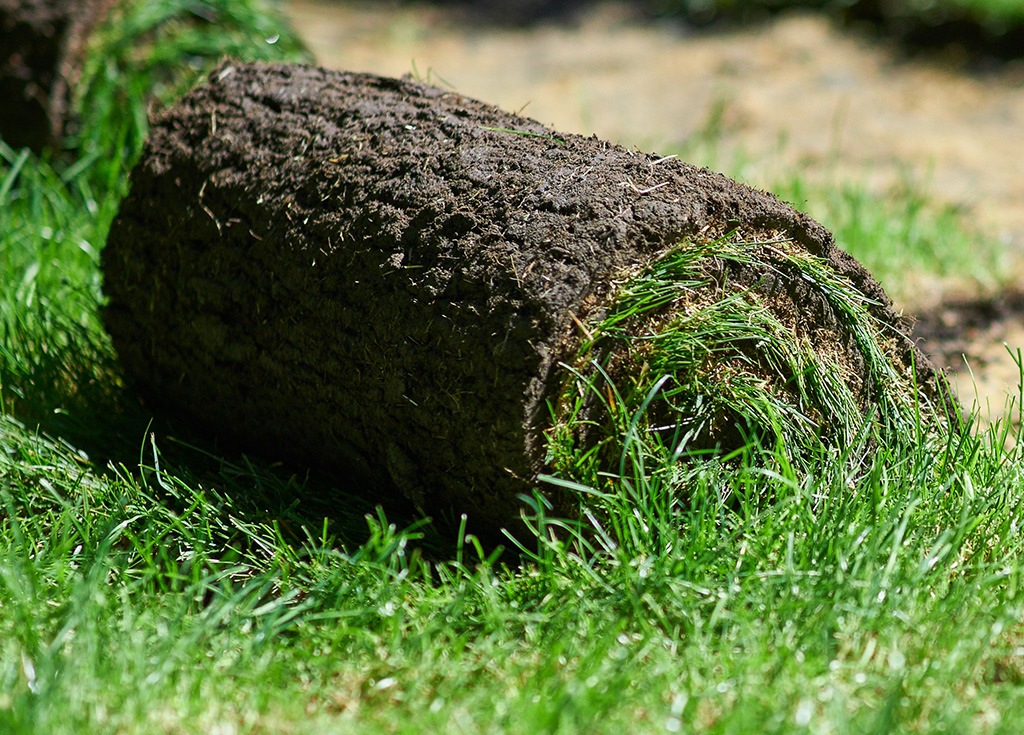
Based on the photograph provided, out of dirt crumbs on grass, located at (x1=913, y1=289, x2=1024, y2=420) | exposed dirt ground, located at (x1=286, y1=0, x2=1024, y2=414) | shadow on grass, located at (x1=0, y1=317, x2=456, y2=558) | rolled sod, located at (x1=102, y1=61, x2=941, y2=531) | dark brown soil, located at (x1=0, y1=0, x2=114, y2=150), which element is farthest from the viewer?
exposed dirt ground, located at (x1=286, y1=0, x2=1024, y2=414)

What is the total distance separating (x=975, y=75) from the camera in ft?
21.9

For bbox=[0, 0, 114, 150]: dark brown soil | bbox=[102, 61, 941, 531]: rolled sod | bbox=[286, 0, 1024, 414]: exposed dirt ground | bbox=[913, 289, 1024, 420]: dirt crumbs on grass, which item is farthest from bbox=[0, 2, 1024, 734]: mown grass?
bbox=[286, 0, 1024, 414]: exposed dirt ground

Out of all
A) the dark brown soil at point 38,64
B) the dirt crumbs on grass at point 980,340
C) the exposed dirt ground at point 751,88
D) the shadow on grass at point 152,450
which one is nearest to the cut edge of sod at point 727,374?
the shadow on grass at point 152,450

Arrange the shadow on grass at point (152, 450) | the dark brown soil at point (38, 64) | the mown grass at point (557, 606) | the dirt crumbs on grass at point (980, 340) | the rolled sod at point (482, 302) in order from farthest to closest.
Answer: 1. the dark brown soil at point (38, 64)
2. the dirt crumbs on grass at point (980, 340)
3. the shadow on grass at point (152, 450)
4. the rolled sod at point (482, 302)
5. the mown grass at point (557, 606)

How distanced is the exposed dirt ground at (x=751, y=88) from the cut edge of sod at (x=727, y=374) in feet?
5.45

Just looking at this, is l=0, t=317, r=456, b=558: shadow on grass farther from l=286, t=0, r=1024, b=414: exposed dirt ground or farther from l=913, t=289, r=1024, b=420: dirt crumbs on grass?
l=286, t=0, r=1024, b=414: exposed dirt ground

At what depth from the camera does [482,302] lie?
6.91 ft

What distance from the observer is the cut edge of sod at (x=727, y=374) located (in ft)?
6.98

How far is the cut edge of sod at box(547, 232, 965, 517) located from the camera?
6.98 feet

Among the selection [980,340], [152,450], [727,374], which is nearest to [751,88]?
[980,340]

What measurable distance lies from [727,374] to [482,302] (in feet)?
1.70

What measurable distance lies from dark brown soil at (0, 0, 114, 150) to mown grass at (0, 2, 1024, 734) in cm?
185

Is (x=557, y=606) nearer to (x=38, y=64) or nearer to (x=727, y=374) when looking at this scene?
(x=727, y=374)

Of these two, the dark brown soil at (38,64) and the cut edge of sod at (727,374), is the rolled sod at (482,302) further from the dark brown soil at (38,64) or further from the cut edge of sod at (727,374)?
the dark brown soil at (38,64)
